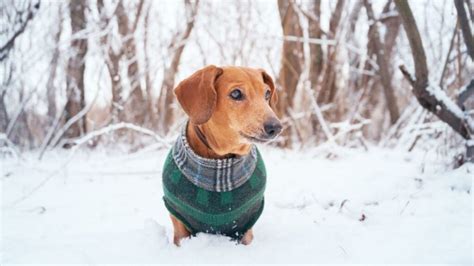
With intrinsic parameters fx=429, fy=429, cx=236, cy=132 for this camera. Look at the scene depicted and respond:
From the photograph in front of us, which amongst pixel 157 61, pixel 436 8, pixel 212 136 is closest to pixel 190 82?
pixel 212 136

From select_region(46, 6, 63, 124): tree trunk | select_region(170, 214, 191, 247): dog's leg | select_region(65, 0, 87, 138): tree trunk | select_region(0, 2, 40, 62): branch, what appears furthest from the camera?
select_region(65, 0, 87, 138): tree trunk

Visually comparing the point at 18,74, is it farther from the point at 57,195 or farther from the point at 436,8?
the point at 436,8

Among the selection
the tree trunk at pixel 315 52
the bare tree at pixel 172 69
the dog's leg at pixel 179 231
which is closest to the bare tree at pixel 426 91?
the dog's leg at pixel 179 231

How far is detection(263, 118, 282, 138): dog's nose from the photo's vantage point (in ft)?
6.66

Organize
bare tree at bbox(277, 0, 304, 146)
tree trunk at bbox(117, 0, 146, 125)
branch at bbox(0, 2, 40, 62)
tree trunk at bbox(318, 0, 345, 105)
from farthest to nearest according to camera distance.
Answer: bare tree at bbox(277, 0, 304, 146), tree trunk at bbox(117, 0, 146, 125), tree trunk at bbox(318, 0, 345, 105), branch at bbox(0, 2, 40, 62)

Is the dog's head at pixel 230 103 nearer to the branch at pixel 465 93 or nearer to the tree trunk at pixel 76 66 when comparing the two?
the branch at pixel 465 93

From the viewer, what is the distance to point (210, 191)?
2174mm

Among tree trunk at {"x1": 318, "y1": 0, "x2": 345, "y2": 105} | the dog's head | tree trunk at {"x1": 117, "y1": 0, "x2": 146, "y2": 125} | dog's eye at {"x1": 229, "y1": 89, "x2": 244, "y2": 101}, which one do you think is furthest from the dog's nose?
tree trunk at {"x1": 318, "y1": 0, "x2": 345, "y2": 105}

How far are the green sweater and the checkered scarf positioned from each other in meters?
0.02

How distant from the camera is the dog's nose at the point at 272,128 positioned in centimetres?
203

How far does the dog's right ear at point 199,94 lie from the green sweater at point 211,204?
0.31 m

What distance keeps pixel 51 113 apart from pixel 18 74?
2.35m

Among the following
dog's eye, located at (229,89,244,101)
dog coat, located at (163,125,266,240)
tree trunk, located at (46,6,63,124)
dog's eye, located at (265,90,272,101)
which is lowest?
tree trunk, located at (46,6,63,124)

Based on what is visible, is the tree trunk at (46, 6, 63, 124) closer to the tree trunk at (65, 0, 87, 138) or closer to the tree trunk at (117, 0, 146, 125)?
the tree trunk at (65, 0, 87, 138)
